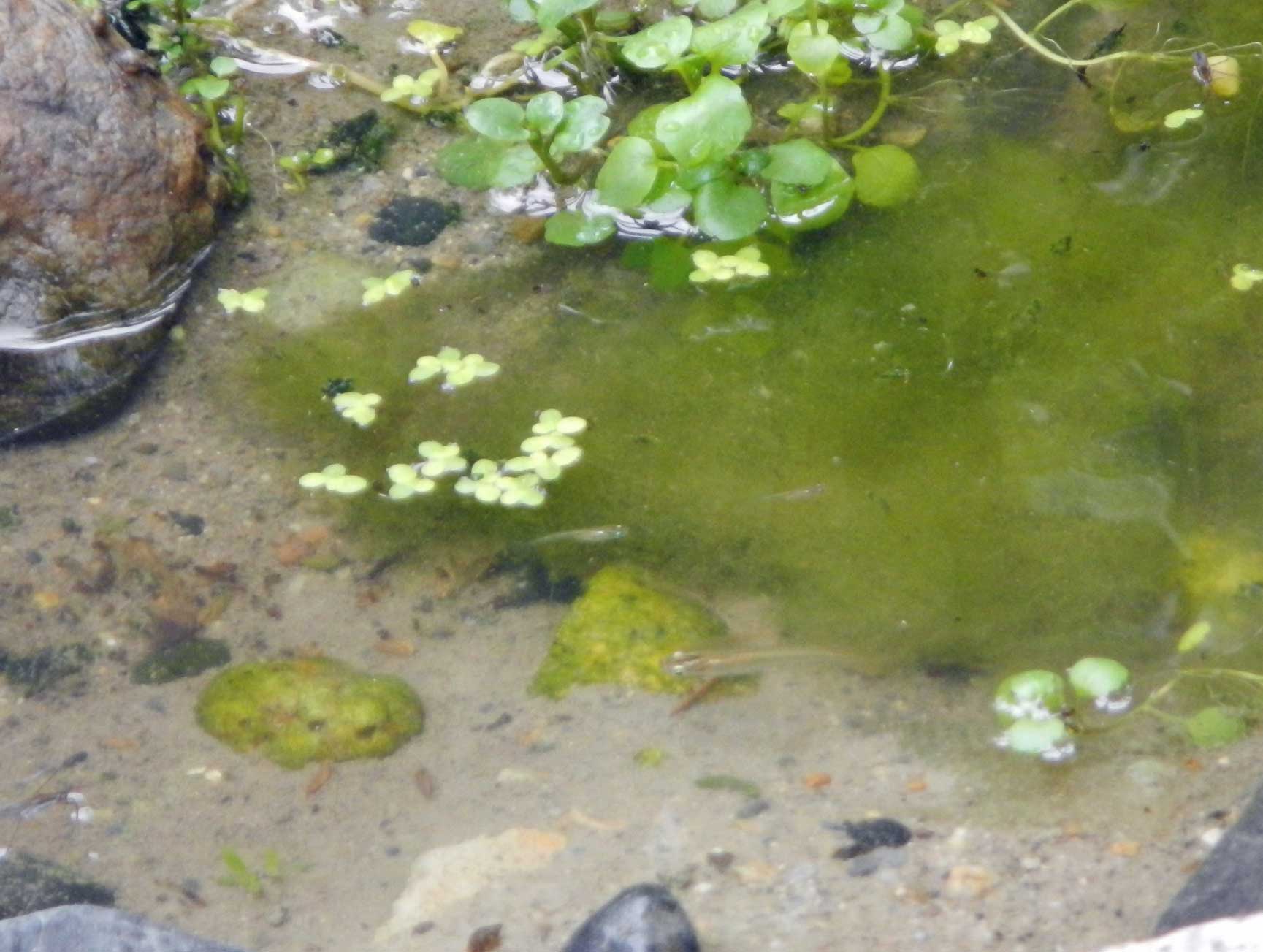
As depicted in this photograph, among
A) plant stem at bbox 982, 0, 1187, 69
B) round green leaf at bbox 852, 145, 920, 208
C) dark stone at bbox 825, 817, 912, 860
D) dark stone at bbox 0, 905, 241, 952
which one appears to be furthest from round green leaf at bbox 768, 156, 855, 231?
dark stone at bbox 0, 905, 241, 952

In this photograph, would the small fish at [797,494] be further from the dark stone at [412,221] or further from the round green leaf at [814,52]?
the dark stone at [412,221]

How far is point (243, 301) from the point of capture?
3.23 meters

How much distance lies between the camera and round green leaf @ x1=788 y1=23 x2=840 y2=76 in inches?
124

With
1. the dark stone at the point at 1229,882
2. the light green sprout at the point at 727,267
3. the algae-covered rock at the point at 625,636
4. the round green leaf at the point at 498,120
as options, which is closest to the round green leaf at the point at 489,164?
the round green leaf at the point at 498,120

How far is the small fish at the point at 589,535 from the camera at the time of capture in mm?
2736

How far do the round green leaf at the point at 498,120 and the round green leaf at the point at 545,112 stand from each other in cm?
3

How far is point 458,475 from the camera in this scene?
2867mm

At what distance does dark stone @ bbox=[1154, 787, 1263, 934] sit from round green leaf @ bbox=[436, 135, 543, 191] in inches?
90.0

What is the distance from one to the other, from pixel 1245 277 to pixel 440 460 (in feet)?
6.72

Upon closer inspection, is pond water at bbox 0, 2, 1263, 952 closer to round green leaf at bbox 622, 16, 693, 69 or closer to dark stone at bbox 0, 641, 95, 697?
dark stone at bbox 0, 641, 95, 697

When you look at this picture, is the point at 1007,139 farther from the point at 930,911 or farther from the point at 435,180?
the point at 930,911

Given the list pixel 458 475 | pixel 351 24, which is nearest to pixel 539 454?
pixel 458 475

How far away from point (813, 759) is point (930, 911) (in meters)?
0.37

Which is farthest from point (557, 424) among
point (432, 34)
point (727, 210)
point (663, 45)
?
point (432, 34)
